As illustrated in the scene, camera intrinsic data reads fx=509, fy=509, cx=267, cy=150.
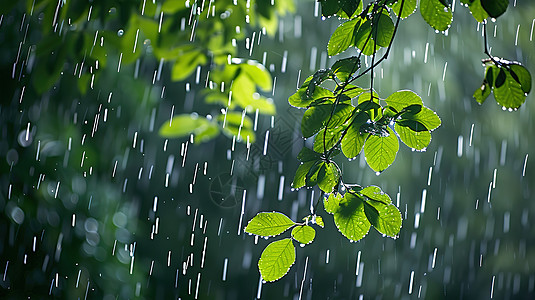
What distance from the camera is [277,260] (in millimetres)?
534

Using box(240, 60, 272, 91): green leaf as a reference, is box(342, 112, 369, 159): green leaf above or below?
below

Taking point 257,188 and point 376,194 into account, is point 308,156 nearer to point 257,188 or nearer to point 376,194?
point 376,194

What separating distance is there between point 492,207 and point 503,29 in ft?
5.92

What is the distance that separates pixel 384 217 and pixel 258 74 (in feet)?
1.43

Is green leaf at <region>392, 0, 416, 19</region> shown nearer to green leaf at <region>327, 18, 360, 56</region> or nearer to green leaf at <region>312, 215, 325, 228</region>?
green leaf at <region>327, 18, 360, 56</region>

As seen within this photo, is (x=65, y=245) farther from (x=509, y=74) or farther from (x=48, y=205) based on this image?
(x=509, y=74)

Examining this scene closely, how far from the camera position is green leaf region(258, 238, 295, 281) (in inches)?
20.9

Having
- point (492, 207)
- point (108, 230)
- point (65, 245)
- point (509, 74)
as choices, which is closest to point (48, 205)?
point (65, 245)

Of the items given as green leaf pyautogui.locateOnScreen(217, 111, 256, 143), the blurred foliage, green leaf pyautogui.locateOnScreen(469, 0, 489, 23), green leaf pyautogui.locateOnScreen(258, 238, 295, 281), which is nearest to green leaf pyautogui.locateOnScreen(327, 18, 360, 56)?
green leaf pyautogui.locateOnScreen(469, 0, 489, 23)

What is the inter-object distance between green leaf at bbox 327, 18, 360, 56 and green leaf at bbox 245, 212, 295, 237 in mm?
211

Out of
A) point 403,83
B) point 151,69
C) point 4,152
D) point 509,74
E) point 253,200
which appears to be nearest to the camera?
point 509,74

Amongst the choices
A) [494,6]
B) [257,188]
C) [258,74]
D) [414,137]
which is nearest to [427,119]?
[414,137]

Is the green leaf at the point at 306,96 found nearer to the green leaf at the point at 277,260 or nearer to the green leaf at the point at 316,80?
the green leaf at the point at 316,80

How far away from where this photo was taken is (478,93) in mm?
596
